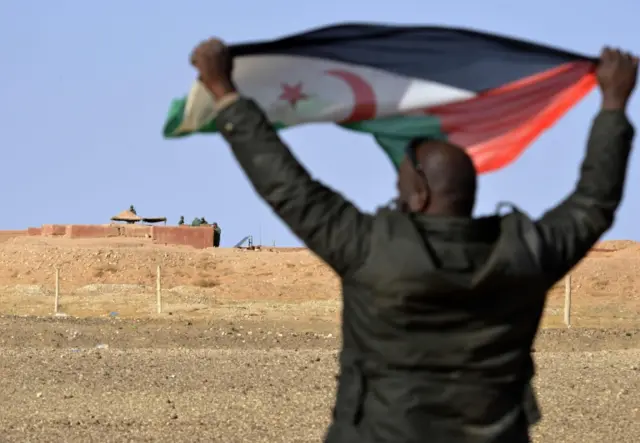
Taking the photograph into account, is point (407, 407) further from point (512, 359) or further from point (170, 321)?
point (170, 321)

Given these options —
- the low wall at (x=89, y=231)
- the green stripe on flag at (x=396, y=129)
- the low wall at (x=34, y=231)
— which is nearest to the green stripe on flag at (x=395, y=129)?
the green stripe on flag at (x=396, y=129)

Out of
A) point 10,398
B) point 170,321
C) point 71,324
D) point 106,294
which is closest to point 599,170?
point 10,398

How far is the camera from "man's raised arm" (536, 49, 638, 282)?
2941 mm

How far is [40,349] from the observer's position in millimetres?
16281

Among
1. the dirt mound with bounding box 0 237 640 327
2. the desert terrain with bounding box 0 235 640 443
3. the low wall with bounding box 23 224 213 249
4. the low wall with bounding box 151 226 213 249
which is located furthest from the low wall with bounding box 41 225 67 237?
the desert terrain with bounding box 0 235 640 443

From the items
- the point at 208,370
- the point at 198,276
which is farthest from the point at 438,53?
the point at 198,276

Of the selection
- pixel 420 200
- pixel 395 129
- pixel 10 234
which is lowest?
pixel 10 234

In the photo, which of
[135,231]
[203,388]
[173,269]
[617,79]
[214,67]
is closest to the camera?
[214,67]

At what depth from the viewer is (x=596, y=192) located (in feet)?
9.96

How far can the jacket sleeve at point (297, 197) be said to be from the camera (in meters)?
2.82

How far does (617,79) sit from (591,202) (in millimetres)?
386

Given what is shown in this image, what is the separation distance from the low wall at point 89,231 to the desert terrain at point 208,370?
17.6 m

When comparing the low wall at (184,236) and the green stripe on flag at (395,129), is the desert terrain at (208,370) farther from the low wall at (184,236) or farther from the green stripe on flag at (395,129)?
the low wall at (184,236)

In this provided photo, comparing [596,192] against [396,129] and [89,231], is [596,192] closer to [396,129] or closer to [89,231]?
[396,129]
